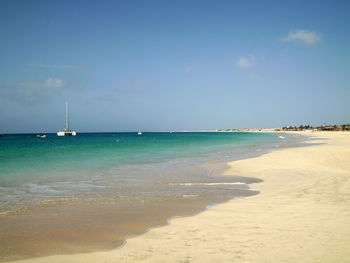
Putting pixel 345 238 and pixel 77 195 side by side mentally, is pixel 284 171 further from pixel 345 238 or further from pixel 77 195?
pixel 77 195

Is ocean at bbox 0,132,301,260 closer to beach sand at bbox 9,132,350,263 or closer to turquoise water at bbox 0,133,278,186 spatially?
beach sand at bbox 9,132,350,263

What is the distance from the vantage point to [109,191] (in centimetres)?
1055

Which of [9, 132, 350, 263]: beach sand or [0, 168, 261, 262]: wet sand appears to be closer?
[9, 132, 350, 263]: beach sand

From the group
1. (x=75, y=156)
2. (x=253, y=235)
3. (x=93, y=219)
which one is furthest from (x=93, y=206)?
(x=75, y=156)

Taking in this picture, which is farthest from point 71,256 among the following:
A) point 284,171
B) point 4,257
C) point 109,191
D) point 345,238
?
point 284,171

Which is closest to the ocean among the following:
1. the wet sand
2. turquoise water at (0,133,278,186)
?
the wet sand

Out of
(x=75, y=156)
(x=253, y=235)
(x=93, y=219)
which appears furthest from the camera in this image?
(x=75, y=156)

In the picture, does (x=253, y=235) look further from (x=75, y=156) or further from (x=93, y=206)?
(x=75, y=156)

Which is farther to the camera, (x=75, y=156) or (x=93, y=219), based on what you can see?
(x=75, y=156)

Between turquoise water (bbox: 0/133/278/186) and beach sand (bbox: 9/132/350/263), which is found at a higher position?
beach sand (bbox: 9/132/350/263)

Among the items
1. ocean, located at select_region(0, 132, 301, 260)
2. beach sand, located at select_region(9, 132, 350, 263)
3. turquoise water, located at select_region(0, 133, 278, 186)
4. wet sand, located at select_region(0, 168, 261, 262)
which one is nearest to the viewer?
beach sand, located at select_region(9, 132, 350, 263)

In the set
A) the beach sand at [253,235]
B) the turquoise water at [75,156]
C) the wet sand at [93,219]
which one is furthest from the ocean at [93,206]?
the turquoise water at [75,156]

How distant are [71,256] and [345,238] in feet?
17.1

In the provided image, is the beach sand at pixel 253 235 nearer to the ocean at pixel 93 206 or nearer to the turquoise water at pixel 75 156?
the ocean at pixel 93 206
